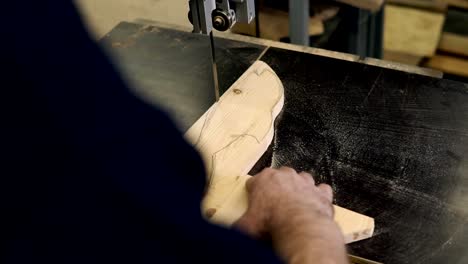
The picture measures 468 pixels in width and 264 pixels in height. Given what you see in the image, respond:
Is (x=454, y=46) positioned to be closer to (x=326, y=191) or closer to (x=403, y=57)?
(x=403, y=57)

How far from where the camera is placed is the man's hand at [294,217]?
859 millimetres

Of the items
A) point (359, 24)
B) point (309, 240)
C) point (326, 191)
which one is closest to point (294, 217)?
point (309, 240)

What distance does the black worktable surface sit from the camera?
1073 mm

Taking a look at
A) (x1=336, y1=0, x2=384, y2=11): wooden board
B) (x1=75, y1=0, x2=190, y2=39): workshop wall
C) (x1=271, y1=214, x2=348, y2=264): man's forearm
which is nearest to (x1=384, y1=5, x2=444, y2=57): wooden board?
(x1=336, y1=0, x2=384, y2=11): wooden board

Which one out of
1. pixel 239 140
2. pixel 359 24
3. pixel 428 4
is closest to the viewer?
pixel 239 140

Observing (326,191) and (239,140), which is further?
(239,140)

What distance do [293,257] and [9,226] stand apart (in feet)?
1.48

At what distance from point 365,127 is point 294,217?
43 centimetres

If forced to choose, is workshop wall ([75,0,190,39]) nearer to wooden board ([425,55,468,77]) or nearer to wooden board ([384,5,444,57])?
wooden board ([384,5,444,57])

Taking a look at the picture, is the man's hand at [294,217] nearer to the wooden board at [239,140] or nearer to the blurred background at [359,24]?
the wooden board at [239,140]

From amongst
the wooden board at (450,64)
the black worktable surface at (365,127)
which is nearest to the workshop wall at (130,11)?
the black worktable surface at (365,127)

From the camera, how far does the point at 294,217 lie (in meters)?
0.92

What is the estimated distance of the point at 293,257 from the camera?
2.79 feet

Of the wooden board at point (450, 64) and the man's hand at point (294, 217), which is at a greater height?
the man's hand at point (294, 217)
